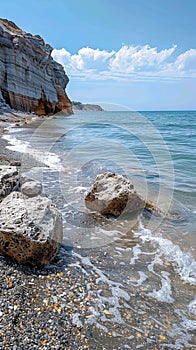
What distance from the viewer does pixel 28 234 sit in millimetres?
3520

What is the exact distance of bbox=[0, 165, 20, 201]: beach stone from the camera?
5.07 meters

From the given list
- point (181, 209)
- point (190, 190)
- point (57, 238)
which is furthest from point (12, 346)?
point (190, 190)

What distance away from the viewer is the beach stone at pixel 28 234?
3531mm

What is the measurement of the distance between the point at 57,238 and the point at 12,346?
1661 mm

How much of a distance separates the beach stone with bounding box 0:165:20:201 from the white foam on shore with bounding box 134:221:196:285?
2.75 meters

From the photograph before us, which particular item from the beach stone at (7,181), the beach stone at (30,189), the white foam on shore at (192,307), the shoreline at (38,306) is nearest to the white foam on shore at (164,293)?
the white foam on shore at (192,307)

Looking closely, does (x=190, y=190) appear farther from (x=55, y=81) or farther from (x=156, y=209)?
(x=55, y=81)

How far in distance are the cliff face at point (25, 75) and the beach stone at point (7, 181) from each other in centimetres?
2637

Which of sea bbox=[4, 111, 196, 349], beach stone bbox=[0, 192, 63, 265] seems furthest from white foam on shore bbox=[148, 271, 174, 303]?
beach stone bbox=[0, 192, 63, 265]

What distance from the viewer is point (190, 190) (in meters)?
8.55

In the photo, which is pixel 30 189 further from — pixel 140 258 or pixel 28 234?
pixel 140 258

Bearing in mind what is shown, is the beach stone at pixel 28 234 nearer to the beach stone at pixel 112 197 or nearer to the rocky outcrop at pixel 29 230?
the rocky outcrop at pixel 29 230

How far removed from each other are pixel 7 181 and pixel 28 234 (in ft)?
6.87

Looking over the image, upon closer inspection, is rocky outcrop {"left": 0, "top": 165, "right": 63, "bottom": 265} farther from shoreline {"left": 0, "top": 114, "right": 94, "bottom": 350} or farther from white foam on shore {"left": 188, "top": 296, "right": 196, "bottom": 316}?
white foam on shore {"left": 188, "top": 296, "right": 196, "bottom": 316}
